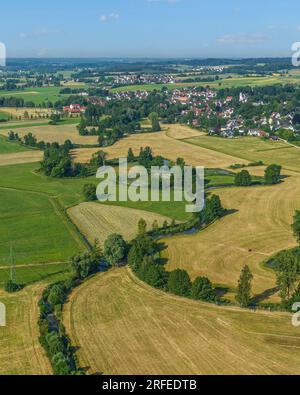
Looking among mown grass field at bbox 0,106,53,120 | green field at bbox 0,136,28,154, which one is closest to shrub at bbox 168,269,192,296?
green field at bbox 0,136,28,154

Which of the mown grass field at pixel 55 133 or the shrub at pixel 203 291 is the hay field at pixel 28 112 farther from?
the shrub at pixel 203 291

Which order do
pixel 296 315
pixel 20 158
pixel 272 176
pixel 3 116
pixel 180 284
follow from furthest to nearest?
pixel 3 116 → pixel 20 158 → pixel 272 176 → pixel 180 284 → pixel 296 315

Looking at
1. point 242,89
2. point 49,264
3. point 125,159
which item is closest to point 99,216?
point 49,264

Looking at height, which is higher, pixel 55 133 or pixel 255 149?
pixel 55 133

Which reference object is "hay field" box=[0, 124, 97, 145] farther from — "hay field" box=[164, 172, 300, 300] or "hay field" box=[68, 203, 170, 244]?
"hay field" box=[164, 172, 300, 300]

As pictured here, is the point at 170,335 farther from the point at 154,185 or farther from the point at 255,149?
the point at 255,149

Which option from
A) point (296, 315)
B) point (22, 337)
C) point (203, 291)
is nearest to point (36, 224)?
point (22, 337)
